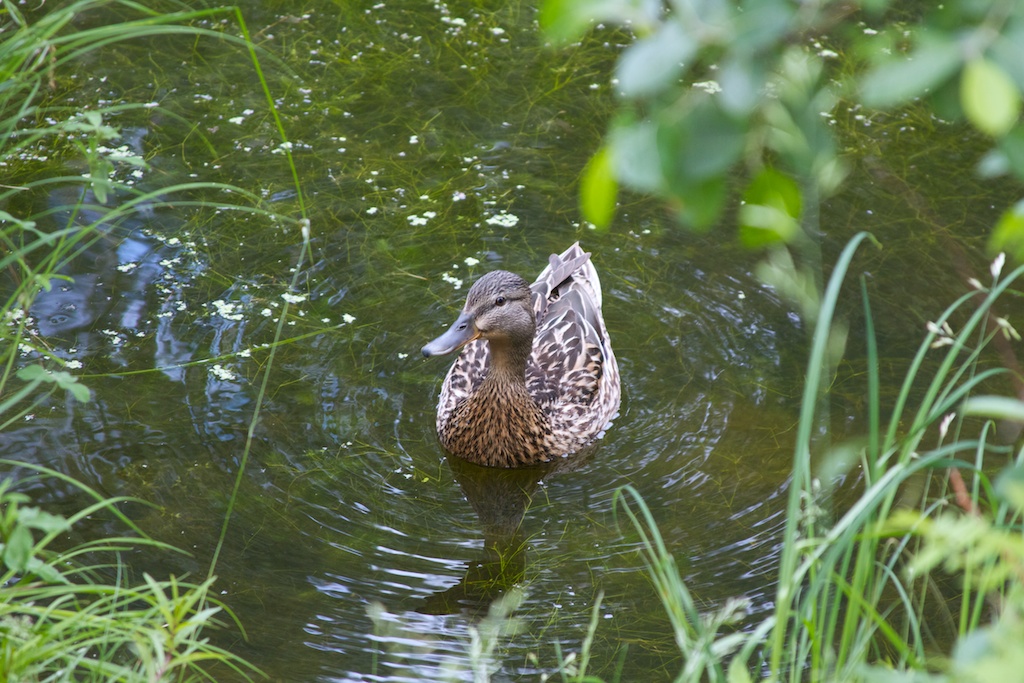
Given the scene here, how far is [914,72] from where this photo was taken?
1.27 m

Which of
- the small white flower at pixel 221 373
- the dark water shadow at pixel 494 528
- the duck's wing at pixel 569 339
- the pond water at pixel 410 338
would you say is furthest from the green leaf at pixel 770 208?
the small white flower at pixel 221 373

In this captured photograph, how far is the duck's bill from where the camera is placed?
448 centimetres

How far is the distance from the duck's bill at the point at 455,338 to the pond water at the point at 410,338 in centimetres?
64

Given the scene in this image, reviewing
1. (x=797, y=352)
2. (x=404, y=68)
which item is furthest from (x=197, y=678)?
(x=404, y=68)

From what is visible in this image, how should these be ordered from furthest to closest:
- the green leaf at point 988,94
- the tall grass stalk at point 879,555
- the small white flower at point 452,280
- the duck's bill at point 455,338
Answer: the small white flower at point 452,280
the duck's bill at point 455,338
the tall grass stalk at point 879,555
the green leaf at point 988,94

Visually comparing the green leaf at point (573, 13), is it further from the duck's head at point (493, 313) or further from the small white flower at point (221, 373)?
the small white flower at point (221, 373)

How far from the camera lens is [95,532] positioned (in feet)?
13.6

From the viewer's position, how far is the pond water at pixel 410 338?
4.12 meters

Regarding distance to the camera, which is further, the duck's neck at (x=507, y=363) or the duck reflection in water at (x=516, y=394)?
the duck's neck at (x=507, y=363)

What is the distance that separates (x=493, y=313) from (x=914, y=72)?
11.7ft

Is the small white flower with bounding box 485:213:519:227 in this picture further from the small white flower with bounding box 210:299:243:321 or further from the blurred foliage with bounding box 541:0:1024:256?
the blurred foliage with bounding box 541:0:1024:256

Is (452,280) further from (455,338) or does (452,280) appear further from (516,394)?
(455,338)

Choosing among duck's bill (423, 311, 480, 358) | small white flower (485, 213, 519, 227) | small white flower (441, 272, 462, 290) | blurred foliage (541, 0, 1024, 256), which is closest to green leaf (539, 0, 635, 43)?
blurred foliage (541, 0, 1024, 256)

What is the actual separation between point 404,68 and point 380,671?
182 inches
